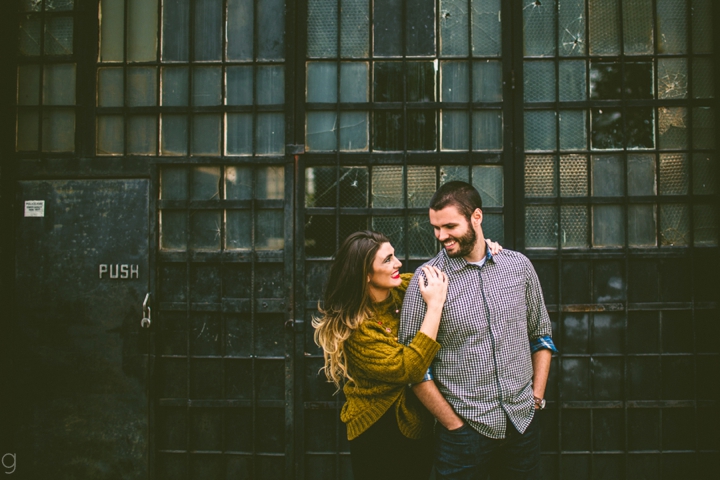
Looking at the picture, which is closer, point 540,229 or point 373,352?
point 373,352

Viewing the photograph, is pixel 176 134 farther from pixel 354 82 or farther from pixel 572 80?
pixel 572 80

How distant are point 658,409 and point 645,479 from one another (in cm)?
60

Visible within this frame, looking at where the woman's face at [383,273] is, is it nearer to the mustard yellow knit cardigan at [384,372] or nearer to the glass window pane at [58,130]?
the mustard yellow knit cardigan at [384,372]

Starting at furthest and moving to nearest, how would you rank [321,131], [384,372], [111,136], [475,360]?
[111,136] < [321,131] < [475,360] < [384,372]

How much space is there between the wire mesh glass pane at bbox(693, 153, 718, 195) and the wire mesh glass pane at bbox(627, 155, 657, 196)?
13.9 inches

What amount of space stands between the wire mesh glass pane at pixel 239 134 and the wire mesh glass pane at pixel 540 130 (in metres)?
2.44

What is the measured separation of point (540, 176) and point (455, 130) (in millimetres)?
839

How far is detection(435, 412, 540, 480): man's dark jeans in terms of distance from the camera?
2406mm

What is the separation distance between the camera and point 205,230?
407cm

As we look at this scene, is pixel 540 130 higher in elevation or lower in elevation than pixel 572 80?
lower

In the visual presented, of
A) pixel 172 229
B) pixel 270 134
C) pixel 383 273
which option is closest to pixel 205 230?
pixel 172 229

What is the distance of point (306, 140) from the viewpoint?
13.3 feet

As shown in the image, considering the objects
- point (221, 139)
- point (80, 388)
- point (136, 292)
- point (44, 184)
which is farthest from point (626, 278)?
point (44, 184)

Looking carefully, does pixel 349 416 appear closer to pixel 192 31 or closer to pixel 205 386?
pixel 205 386
